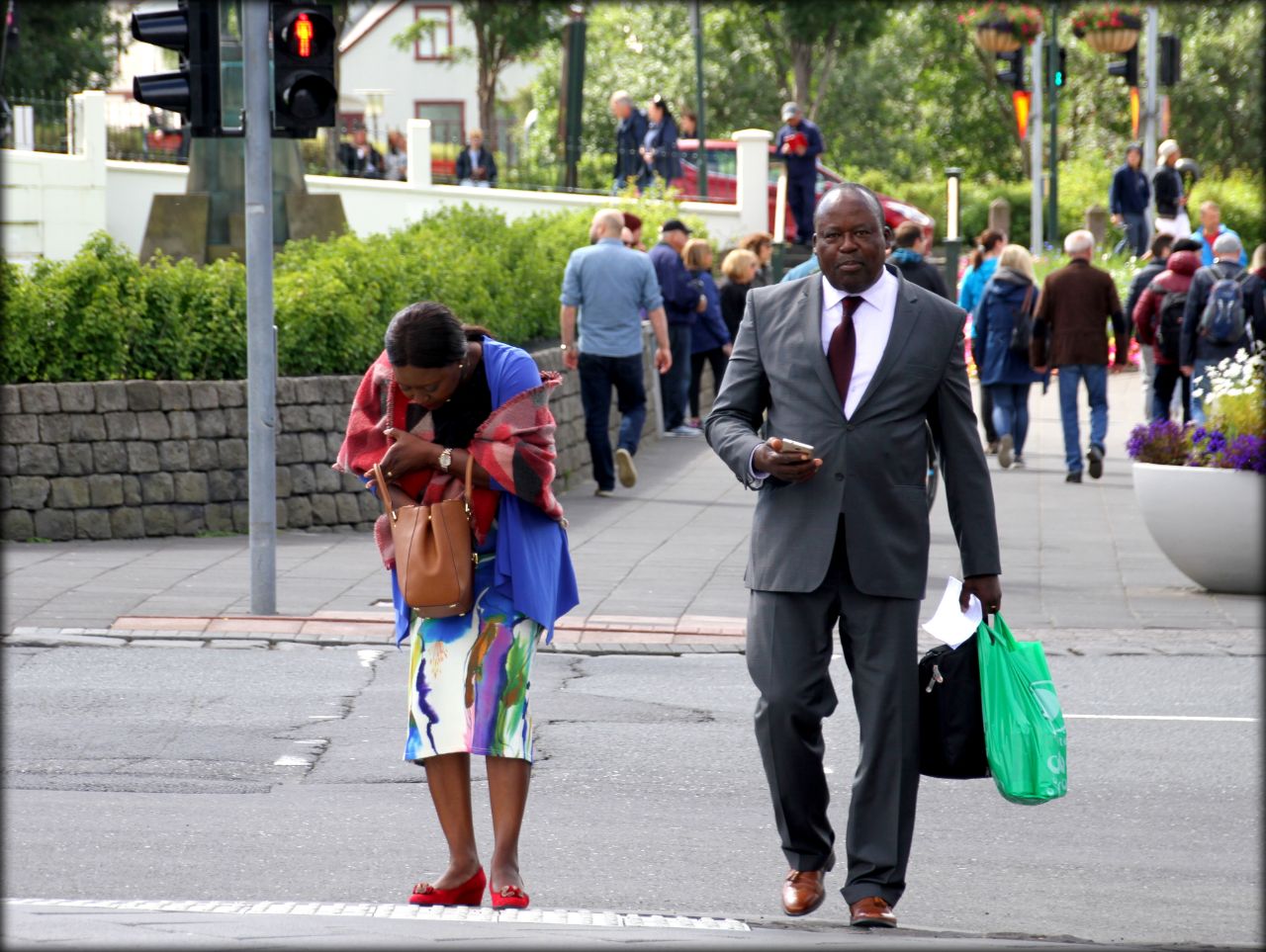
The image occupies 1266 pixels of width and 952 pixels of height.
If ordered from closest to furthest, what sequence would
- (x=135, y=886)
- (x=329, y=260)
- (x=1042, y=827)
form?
1. (x=135, y=886)
2. (x=1042, y=827)
3. (x=329, y=260)

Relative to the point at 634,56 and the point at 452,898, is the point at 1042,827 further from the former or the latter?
the point at 634,56

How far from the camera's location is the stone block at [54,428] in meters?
12.1

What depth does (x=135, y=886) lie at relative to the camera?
5.53 m

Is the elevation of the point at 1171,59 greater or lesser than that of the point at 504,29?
lesser

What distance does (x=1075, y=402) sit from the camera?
615 inches

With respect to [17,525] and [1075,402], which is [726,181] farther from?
[17,525]

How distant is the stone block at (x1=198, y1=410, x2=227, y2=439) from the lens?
1242 centimetres

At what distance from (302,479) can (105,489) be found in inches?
49.2

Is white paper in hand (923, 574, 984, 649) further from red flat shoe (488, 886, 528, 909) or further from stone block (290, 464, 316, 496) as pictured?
stone block (290, 464, 316, 496)

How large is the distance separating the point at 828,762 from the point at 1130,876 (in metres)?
1.63

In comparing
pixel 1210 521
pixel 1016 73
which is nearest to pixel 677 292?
pixel 1210 521

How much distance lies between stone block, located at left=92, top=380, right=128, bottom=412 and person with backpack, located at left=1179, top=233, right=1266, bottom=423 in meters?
8.11

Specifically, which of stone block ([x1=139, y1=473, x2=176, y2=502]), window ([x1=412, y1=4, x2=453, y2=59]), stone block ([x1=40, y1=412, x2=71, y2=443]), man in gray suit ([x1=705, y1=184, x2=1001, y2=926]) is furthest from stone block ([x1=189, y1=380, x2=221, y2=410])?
window ([x1=412, y1=4, x2=453, y2=59])

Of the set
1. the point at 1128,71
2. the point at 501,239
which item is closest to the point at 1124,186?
the point at 1128,71
